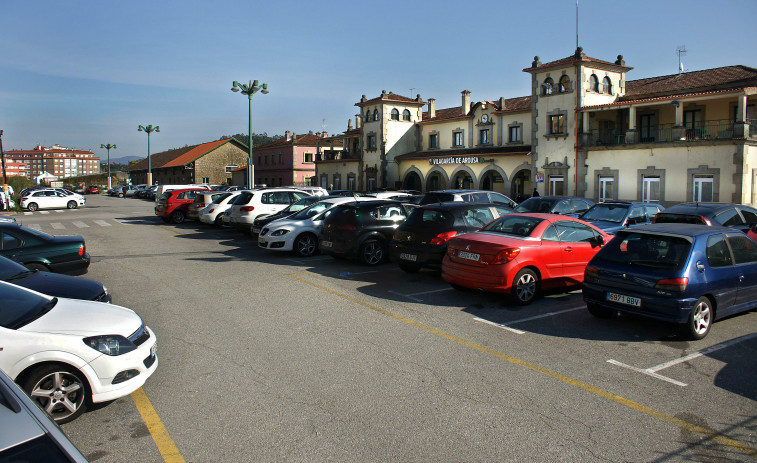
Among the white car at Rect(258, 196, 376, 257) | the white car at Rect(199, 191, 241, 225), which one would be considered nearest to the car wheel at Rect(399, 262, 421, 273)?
the white car at Rect(258, 196, 376, 257)

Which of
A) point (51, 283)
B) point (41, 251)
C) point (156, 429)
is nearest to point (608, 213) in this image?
point (51, 283)

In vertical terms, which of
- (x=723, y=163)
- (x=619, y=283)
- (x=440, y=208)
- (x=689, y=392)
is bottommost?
(x=689, y=392)

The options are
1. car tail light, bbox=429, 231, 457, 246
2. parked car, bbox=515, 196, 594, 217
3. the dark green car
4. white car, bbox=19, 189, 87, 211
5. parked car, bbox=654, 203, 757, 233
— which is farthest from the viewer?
white car, bbox=19, 189, 87, 211

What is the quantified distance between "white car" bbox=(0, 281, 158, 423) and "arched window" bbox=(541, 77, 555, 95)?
32095 millimetres

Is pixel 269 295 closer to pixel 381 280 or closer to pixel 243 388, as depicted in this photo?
pixel 381 280

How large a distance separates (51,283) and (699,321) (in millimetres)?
8574

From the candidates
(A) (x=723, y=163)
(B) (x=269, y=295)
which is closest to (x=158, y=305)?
(B) (x=269, y=295)

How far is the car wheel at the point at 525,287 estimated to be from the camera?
28.7 ft

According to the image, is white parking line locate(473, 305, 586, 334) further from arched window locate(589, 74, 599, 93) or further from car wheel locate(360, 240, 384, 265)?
arched window locate(589, 74, 599, 93)

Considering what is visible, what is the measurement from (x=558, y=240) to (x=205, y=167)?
219 ft

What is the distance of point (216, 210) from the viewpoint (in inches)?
861

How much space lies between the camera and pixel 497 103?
40.4m

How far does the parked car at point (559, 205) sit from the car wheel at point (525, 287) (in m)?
8.39

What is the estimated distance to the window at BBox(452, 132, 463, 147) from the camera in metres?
42.6
